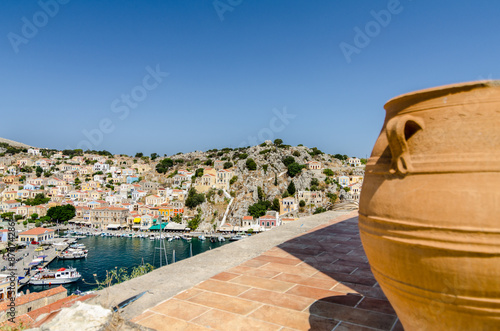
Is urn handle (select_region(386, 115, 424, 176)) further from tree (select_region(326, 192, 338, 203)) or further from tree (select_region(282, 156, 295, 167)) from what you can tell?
tree (select_region(282, 156, 295, 167))

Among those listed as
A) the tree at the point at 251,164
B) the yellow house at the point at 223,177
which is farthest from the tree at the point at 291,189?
the yellow house at the point at 223,177

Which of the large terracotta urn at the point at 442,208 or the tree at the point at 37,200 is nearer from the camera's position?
the large terracotta urn at the point at 442,208

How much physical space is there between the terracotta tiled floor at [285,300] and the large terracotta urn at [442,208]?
2.65 feet

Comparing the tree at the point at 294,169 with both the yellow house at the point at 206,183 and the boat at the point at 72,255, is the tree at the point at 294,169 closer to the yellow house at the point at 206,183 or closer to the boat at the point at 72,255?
the yellow house at the point at 206,183

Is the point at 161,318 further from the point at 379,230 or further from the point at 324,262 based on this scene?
the point at 324,262

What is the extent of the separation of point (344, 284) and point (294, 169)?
164ft

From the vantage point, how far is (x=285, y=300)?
2.30 meters

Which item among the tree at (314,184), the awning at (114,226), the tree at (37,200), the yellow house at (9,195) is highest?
the yellow house at (9,195)

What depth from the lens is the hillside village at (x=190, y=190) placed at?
44281 mm

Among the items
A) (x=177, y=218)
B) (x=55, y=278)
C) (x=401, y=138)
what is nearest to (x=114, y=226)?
(x=177, y=218)

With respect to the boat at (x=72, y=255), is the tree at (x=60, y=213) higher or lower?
higher

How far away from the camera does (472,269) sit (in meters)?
1.01

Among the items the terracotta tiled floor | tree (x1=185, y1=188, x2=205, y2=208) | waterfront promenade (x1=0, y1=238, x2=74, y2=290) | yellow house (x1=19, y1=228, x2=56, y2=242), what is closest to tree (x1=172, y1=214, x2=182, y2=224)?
tree (x1=185, y1=188, x2=205, y2=208)

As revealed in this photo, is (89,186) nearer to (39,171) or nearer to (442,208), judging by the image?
(39,171)
